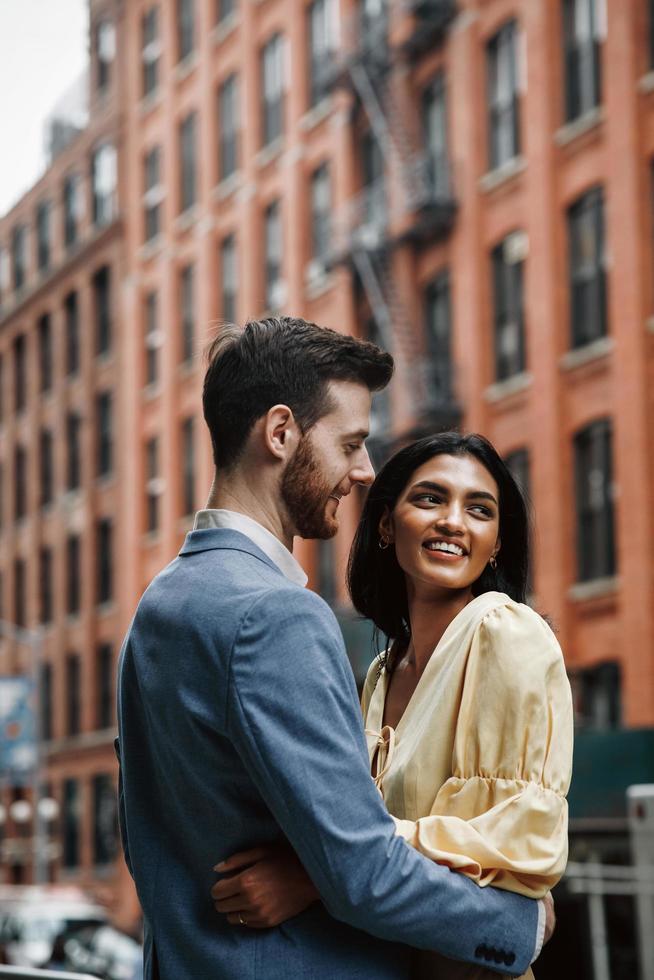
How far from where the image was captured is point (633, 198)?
2723 cm

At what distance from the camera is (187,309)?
149 feet

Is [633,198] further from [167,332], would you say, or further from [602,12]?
[167,332]

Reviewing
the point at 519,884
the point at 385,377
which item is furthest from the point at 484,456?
the point at 519,884

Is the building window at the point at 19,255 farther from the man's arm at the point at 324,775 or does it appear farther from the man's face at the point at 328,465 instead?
the man's arm at the point at 324,775

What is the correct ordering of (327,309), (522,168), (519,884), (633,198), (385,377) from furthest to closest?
(327,309) → (522,168) → (633,198) → (385,377) → (519,884)

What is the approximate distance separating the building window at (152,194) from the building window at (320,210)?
9710mm

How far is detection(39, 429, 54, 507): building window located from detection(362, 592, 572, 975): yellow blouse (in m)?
A: 54.1

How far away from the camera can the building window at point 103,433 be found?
52562 mm

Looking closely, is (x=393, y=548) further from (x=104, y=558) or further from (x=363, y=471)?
(x=104, y=558)

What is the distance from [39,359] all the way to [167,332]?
45.7 ft

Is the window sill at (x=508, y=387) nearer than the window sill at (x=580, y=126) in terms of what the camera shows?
No

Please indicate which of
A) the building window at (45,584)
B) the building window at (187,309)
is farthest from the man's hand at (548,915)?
the building window at (45,584)

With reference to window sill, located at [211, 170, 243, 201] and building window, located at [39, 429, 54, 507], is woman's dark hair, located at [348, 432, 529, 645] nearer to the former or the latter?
window sill, located at [211, 170, 243, 201]

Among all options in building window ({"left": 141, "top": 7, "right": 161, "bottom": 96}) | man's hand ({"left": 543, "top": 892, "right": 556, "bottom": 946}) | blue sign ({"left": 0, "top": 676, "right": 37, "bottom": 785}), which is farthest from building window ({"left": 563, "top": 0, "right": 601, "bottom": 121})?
man's hand ({"left": 543, "top": 892, "right": 556, "bottom": 946})
